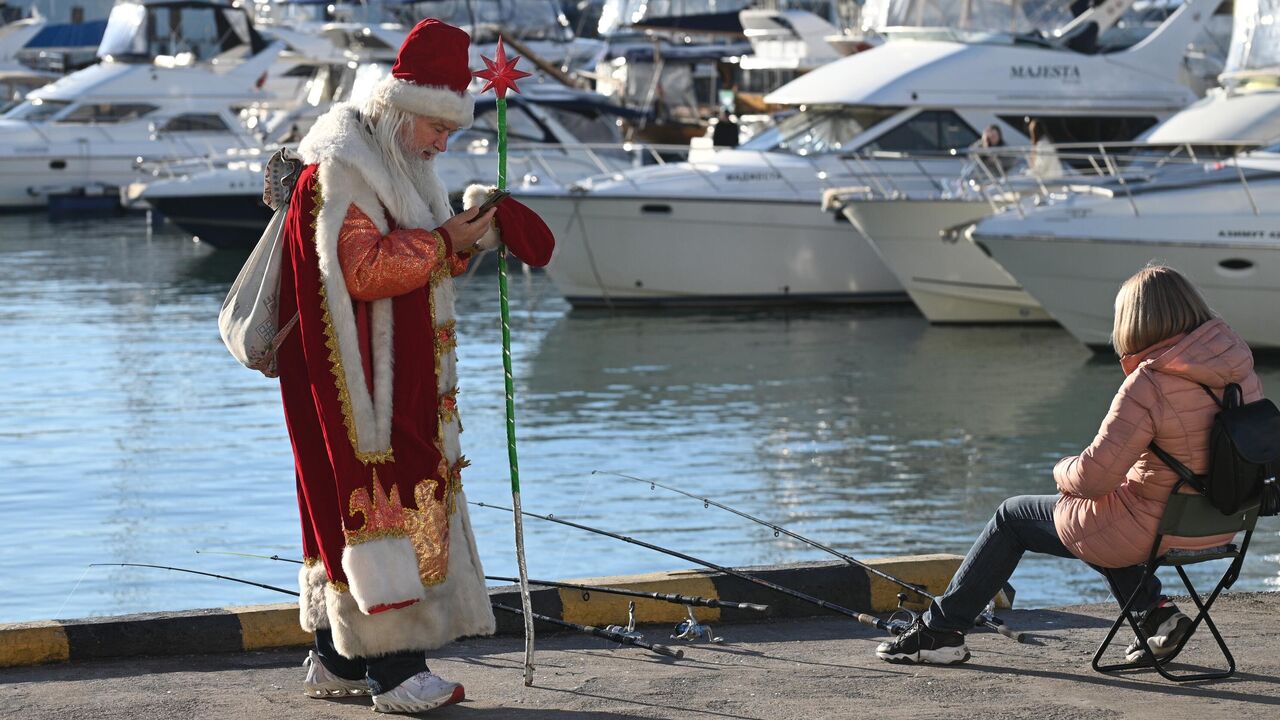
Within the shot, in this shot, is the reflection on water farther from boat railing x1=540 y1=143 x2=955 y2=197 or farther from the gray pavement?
the gray pavement

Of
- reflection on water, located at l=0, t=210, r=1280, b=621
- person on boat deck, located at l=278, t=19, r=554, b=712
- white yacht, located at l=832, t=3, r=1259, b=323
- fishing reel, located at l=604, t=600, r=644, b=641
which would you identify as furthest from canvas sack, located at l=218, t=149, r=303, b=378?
white yacht, located at l=832, t=3, r=1259, b=323

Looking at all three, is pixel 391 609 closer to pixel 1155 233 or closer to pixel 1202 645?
pixel 1202 645

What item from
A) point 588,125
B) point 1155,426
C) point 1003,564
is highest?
point 1155,426

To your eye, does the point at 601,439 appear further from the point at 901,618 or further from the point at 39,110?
the point at 39,110

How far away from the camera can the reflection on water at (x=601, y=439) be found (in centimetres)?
1019

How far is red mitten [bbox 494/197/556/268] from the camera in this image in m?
5.04

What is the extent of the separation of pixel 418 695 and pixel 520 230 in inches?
46.5

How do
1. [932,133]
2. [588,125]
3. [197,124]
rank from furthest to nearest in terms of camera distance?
[197,124] < [588,125] < [932,133]

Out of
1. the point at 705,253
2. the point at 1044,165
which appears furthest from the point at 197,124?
the point at 1044,165

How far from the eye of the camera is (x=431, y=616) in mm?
4949

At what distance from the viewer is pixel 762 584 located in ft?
20.1

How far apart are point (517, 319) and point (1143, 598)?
16207 mm

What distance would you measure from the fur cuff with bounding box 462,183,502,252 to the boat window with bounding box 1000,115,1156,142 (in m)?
17.0

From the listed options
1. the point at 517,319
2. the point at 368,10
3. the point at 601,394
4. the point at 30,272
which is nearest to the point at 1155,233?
the point at 601,394
